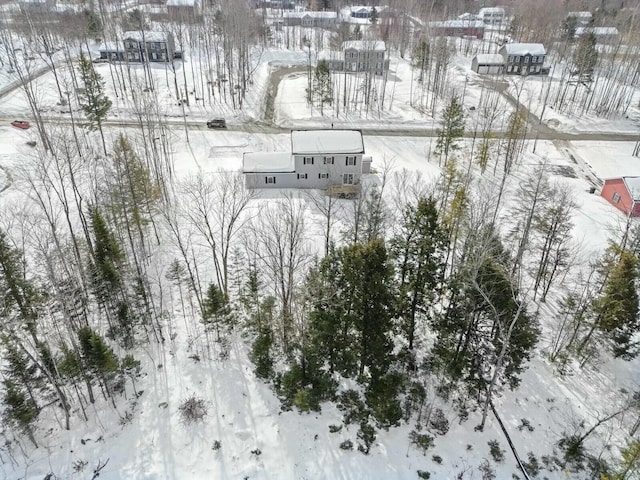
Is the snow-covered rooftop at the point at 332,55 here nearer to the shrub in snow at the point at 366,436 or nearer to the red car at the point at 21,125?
the red car at the point at 21,125

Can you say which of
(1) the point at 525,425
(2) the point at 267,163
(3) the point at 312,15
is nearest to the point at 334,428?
(1) the point at 525,425

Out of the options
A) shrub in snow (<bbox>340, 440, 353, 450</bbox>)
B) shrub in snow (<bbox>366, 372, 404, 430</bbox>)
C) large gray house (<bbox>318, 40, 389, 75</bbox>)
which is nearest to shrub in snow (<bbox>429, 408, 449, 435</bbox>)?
shrub in snow (<bbox>366, 372, 404, 430</bbox>)

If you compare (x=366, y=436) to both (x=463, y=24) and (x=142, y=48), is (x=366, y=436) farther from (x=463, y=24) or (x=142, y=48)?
(x=463, y=24)

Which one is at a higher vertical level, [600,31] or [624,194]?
[600,31]

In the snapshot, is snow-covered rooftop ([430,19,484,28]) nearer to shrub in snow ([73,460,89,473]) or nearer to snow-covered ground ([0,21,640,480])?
snow-covered ground ([0,21,640,480])

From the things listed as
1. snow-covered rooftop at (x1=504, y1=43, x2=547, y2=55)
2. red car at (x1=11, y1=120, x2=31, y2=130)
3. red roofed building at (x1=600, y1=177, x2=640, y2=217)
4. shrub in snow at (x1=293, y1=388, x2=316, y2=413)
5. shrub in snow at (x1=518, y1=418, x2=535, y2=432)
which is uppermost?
snow-covered rooftop at (x1=504, y1=43, x2=547, y2=55)
